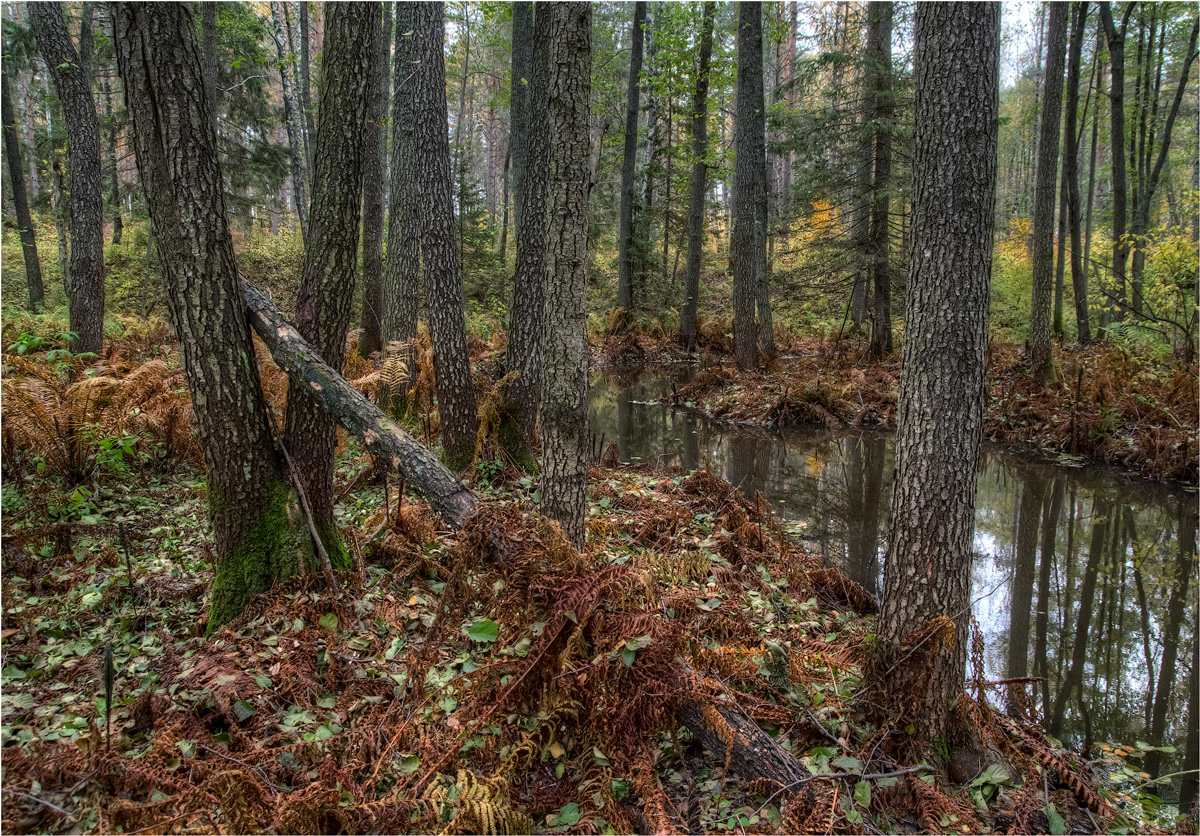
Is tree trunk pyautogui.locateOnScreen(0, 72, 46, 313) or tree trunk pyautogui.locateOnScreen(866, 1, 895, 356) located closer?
tree trunk pyautogui.locateOnScreen(0, 72, 46, 313)

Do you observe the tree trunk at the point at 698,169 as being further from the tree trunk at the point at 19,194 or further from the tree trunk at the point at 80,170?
the tree trunk at the point at 19,194

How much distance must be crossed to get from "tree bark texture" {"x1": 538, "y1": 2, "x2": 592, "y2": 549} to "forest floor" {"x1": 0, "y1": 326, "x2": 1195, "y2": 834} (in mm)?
592

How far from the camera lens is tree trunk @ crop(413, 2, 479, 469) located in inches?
255

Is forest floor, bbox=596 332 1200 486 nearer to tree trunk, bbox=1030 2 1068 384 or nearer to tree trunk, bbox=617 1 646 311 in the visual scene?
tree trunk, bbox=1030 2 1068 384

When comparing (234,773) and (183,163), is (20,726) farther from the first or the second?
(183,163)

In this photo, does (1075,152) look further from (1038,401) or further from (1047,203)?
(1038,401)

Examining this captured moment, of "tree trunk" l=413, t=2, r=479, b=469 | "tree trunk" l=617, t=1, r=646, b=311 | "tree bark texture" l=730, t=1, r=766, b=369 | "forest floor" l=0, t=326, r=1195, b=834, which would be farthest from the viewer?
"tree trunk" l=617, t=1, r=646, b=311

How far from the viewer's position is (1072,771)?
2945 mm

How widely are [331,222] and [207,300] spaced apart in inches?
35.9

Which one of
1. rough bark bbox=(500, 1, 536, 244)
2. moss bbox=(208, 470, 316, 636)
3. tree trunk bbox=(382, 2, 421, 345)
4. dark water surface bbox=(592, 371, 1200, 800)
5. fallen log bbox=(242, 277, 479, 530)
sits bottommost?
dark water surface bbox=(592, 371, 1200, 800)

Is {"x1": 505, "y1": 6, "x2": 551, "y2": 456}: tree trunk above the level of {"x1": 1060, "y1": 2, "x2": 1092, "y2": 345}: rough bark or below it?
below

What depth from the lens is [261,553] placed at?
373cm

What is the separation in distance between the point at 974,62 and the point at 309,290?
3928mm

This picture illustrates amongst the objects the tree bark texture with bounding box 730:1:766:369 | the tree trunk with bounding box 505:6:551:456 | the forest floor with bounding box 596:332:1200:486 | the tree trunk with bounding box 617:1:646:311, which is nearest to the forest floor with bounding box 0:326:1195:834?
the tree trunk with bounding box 505:6:551:456
